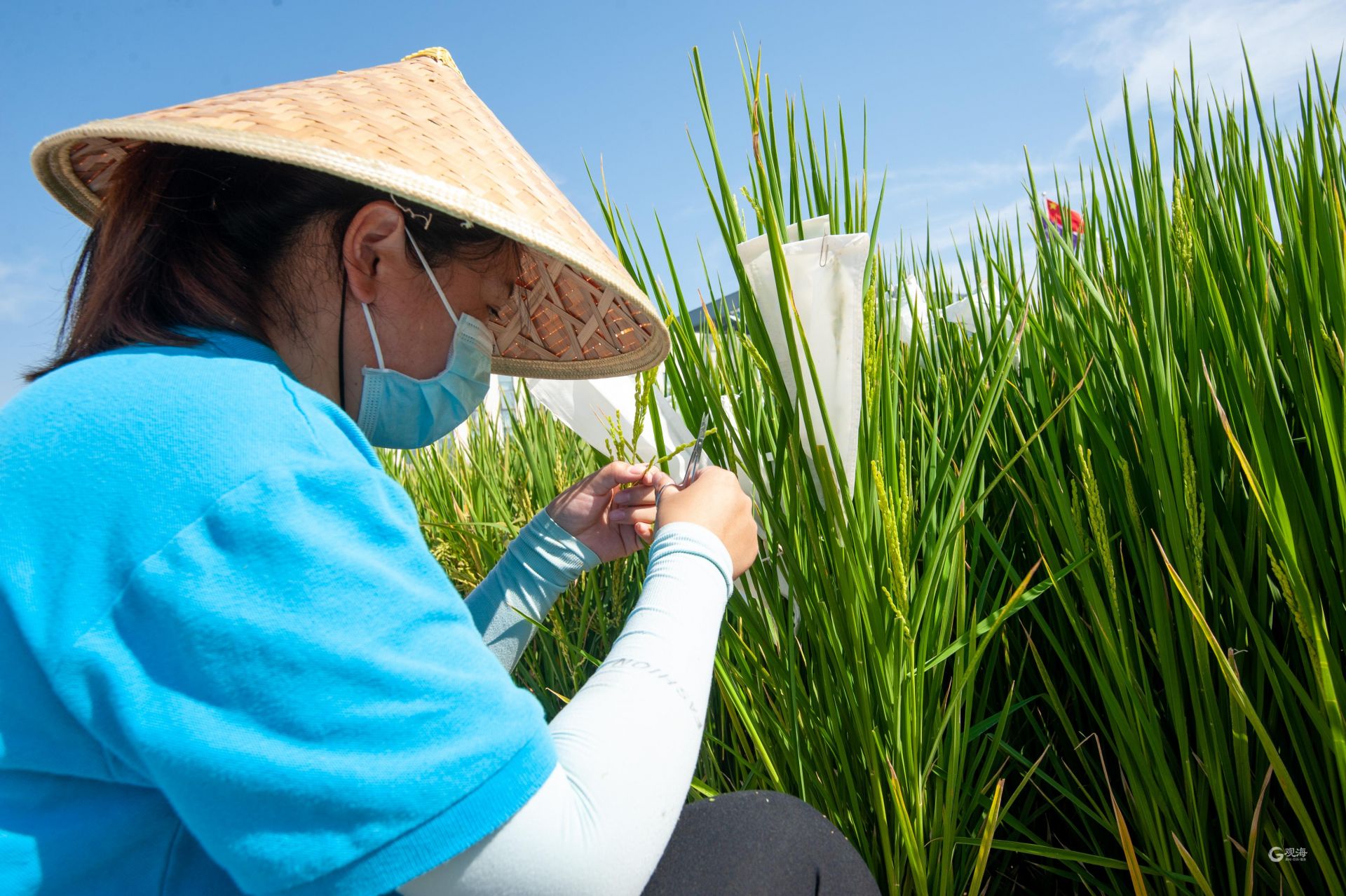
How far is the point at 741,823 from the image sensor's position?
94 cm

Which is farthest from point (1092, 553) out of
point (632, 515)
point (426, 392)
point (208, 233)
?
point (208, 233)

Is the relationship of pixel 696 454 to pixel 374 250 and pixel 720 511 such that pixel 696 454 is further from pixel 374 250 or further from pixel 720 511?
pixel 374 250

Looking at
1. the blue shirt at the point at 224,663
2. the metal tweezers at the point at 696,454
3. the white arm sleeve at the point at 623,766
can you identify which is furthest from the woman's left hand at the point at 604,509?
the blue shirt at the point at 224,663

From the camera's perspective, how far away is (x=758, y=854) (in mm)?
913

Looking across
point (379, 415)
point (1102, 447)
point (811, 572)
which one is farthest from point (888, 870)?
point (379, 415)

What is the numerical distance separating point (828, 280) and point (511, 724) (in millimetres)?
653

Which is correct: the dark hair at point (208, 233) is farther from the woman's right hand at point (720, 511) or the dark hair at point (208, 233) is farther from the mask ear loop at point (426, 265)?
the woman's right hand at point (720, 511)

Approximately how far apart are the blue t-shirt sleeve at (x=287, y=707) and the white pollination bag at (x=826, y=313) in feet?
1.83

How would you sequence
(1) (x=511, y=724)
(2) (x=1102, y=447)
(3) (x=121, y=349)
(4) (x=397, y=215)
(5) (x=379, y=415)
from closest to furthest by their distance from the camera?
(1) (x=511, y=724) → (3) (x=121, y=349) → (4) (x=397, y=215) → (5) (x=379, y=415) → (2) (x=1102, y=447)

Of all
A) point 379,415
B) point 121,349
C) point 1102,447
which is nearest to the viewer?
point 121,349

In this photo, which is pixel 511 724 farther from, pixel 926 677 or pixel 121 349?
pixel 926 677

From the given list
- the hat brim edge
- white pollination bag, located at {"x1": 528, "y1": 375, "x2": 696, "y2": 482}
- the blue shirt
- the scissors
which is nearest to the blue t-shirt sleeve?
the blue shirt

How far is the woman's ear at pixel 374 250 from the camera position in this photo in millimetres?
901

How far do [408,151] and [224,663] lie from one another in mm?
541
